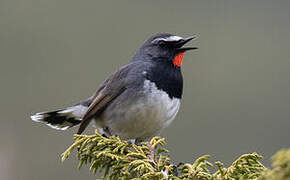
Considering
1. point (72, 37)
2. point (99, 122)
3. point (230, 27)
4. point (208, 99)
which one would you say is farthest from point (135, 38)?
point (99, 122)

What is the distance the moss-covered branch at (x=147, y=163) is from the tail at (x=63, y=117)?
252cm

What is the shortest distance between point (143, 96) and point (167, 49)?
91 cm

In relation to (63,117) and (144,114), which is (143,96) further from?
(63,117)

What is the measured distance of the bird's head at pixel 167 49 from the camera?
6.60 metres

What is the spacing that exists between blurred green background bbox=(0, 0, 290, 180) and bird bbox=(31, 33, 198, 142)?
129 inches

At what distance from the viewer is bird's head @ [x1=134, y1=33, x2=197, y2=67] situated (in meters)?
6.60

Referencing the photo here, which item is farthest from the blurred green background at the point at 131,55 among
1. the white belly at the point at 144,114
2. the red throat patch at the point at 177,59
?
the red throat patch at the point at 177,59

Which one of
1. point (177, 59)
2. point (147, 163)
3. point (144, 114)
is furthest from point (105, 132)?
point (147, 163)

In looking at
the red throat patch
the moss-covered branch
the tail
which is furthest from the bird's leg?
the moss-covered branch

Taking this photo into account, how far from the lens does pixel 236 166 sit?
3678 millimetres

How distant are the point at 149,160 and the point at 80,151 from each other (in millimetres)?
715

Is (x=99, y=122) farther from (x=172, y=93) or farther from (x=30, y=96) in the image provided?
(x=30, y=96)

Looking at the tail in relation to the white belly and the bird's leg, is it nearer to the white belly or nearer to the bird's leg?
the bird's leg

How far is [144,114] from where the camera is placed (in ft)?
19.7
